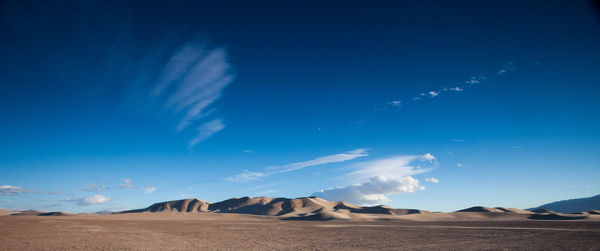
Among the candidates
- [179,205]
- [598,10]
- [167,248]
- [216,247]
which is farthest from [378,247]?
[179,205]

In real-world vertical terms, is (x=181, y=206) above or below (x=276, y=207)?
above

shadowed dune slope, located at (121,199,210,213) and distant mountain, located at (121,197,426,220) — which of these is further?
shadowed dune slope, located at (121,199,210,213)

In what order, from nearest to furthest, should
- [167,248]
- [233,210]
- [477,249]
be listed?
1. [477,249]
2. [167,248]
3. [233,210]

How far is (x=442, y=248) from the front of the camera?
21188 millimetres

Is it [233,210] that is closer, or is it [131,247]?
[131,247]

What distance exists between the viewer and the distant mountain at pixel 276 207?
13262cm

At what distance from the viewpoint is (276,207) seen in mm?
151875

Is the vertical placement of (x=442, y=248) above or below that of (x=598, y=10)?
below

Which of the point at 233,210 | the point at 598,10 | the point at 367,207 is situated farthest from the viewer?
the point at 233,210

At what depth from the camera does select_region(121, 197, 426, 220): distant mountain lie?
5221 inches

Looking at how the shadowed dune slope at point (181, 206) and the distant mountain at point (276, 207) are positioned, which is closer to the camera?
the distant mountain at point (276, 207)

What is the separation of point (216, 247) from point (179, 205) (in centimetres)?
18242

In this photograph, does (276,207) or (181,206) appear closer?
(276,207)

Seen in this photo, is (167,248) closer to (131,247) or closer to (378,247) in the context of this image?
(131,247)
